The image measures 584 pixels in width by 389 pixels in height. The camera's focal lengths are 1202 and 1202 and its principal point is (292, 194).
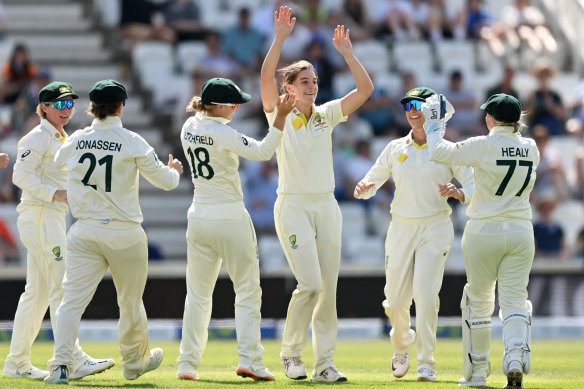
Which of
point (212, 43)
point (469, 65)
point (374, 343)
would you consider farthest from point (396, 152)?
point (469, 65)

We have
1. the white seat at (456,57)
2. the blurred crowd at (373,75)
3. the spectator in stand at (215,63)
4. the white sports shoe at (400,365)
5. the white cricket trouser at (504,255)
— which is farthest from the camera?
the white seat at (456,57)

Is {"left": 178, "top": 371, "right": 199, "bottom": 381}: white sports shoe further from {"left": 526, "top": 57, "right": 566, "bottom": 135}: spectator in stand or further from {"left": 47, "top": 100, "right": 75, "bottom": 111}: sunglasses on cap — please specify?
{"left": 526, "top": 57, "right": 566, "bottom": 135}: spectator in stand

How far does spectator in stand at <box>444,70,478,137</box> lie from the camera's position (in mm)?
16781

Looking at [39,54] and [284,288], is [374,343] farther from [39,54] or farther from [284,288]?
[39,54]

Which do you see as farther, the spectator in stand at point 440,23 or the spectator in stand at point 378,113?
the spectator in stand at point 440,23

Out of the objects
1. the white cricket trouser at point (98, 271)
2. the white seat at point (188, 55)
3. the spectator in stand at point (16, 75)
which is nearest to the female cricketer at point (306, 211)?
the white cricket trouser at point (98, 271)

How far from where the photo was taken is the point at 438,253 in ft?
28.9

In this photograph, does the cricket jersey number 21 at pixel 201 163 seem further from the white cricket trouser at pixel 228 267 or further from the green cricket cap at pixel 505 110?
the green cricket cap at pixel 505 110

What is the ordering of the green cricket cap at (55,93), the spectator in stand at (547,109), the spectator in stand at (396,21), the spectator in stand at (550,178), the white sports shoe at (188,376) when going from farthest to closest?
the spectator in stand at (396,21), the spectator in stand at (547,109), the spectator in stand at (550,178), the green cricket cap at (55,93), the white sports shoe at (188,376)

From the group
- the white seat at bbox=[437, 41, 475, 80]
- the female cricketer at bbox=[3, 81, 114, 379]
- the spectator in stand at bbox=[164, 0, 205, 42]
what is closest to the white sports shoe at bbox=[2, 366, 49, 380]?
the female cricketer at bbox=[3, 81, 114, 379]

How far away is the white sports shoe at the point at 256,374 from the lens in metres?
8.27

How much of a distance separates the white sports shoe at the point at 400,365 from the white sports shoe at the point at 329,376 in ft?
1.62

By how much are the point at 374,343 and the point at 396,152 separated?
4.20m

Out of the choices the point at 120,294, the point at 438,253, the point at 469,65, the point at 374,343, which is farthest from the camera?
the point at 469,65
